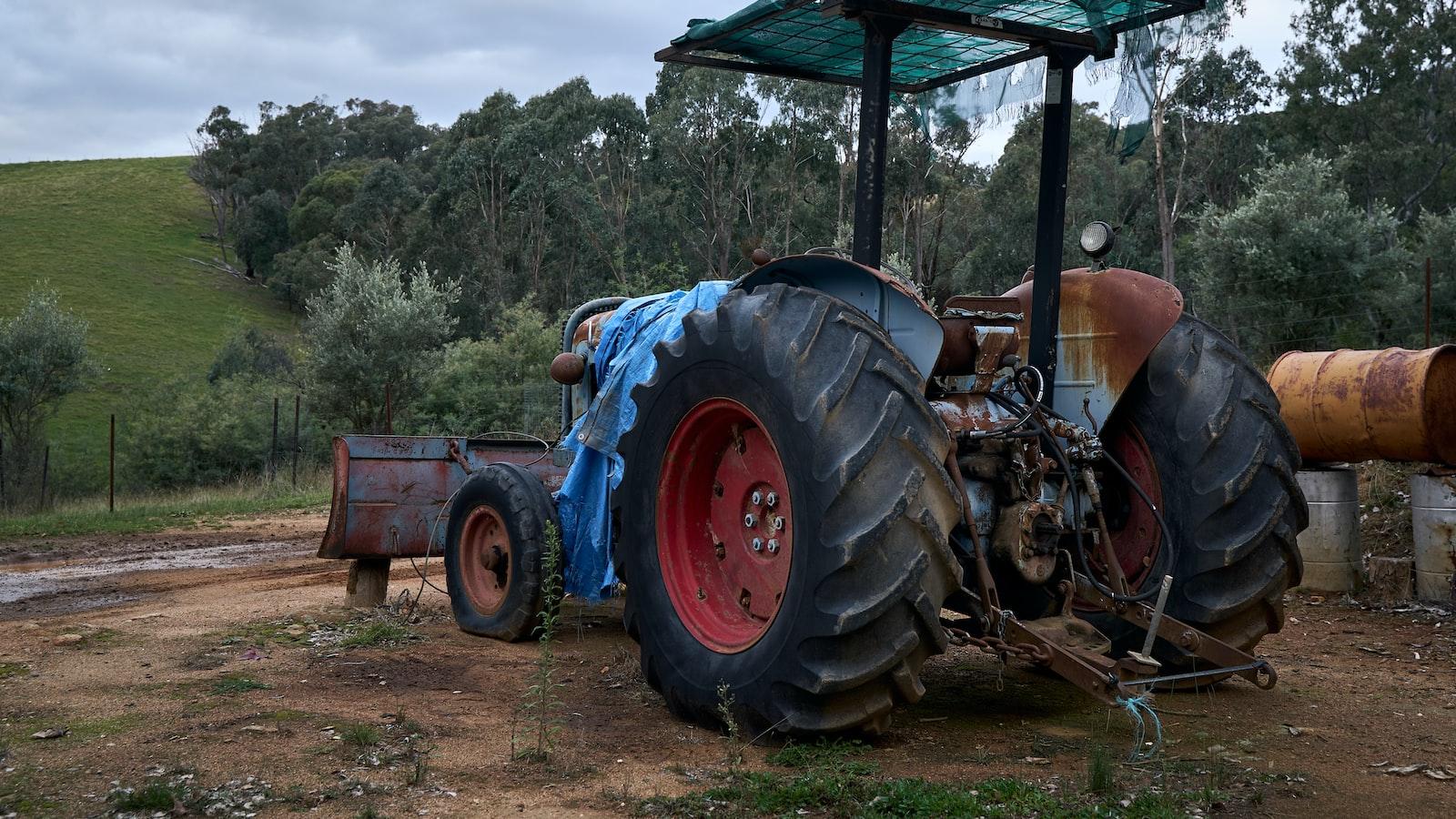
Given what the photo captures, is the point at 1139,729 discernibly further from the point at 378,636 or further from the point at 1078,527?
the point at 378,636

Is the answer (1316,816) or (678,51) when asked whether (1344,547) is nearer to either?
(1316,816)

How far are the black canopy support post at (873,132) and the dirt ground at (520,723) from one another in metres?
2.14

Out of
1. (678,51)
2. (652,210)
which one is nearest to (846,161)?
(652,210)

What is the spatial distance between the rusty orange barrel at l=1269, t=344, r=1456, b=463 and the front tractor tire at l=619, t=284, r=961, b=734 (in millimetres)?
5493

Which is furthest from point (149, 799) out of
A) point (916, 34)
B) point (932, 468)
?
point (916, 34)

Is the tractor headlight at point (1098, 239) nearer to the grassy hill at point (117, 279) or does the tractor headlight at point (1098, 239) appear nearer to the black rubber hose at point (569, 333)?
the black rubber hose at point (569, 333)

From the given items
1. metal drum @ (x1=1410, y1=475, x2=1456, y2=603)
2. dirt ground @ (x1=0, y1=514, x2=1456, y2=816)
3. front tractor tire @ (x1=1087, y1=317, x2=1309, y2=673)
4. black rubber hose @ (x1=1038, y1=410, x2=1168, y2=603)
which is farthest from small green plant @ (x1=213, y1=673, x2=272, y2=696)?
metal drum @ (x1=1410, y1=475, x2=1456, y2=603)

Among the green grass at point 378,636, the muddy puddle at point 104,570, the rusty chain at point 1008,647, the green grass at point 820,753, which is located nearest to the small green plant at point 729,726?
the green grass at point 820,753

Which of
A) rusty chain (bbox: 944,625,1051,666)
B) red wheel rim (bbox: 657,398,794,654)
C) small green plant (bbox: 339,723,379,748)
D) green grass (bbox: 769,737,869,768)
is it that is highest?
red wheel rim (bbox: 657,398,794,654)

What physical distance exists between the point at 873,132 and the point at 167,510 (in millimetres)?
16914

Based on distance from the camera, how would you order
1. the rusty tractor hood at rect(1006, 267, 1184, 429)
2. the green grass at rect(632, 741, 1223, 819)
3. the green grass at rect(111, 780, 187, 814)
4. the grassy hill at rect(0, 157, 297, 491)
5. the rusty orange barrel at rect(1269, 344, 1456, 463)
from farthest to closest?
1. the grassy hill at rect(0, 157, 297, 491)
2. the rusty orange barrel at rect(1269, 344, 1456, 463)
3. the rusty tractor hood at rect(1006, 267, 1184, 429)
4. the green grass at rect(111, 780, 187, 814)
5. the green grass at rect(632, 741, 1223, 819)

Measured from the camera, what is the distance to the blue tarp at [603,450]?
6.65 metres

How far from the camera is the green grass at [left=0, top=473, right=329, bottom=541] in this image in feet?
54.8

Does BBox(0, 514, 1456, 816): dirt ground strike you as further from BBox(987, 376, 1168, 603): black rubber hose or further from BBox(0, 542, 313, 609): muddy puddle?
BBox(0, 542, 313, 609): muddy puddle
